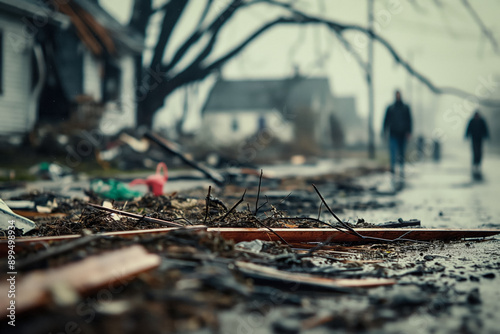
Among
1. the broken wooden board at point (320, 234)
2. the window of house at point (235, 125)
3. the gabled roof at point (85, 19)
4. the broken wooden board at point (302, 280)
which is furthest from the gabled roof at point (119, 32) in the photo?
the window of house at point (235, 125)

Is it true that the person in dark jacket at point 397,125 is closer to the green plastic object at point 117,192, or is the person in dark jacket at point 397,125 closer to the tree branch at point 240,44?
the tree branch at point 240,44

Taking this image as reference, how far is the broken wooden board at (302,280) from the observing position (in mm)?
2250

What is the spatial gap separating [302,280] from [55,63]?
1693 centimetres

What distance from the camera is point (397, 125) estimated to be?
12172mm

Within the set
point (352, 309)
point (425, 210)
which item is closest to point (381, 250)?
point (352, 309)

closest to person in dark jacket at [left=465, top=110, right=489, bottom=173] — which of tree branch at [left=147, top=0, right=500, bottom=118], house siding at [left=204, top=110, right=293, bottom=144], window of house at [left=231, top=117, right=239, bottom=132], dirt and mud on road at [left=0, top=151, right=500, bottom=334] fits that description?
tree branch at [left=147, top=0, right=500, bottom=118]

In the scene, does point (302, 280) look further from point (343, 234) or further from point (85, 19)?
point (85, 19)

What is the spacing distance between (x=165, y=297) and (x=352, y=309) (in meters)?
0.80

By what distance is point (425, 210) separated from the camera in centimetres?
615

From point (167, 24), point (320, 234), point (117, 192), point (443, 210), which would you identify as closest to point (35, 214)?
point (117, 192)

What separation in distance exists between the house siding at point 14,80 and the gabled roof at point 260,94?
1727 inches

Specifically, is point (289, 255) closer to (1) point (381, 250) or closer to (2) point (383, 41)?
(1) point (381, 250)

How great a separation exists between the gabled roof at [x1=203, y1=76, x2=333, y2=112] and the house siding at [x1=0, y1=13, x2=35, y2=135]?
43873 mm

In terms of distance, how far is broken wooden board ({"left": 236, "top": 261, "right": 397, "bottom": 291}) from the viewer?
2.25 m
